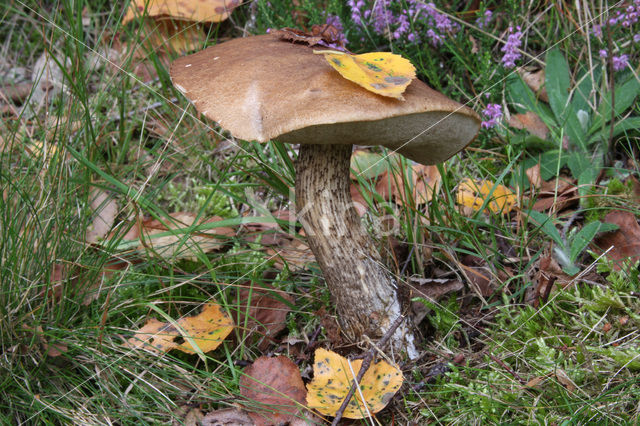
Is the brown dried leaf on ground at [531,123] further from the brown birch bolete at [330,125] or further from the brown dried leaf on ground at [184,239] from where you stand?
the brown dried leaf on ground at [184,239]

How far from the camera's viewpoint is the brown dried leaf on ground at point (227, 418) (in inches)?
60.6

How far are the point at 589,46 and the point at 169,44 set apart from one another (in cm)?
206

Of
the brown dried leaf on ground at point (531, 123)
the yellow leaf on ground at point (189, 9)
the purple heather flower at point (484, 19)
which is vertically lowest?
the brown dried leaf on ground at point (531, 123)

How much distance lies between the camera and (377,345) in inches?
63.2

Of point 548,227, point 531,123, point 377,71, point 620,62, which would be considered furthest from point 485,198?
point 377,71

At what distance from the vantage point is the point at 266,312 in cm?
190

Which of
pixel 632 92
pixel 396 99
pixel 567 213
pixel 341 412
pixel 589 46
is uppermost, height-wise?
pixel 396 99

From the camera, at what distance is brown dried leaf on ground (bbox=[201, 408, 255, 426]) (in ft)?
5.05

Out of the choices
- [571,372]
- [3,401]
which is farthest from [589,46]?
[3,401]

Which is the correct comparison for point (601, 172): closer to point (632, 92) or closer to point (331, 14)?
point (632, 92)

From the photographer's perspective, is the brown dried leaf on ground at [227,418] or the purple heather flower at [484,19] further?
the purple heather flower at [484,19]

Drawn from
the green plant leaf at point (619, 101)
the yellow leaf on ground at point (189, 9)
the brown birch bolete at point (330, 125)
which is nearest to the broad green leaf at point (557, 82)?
the green plant leaf at point (619, 101)

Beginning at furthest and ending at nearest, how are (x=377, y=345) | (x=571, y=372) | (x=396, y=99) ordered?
(x=377, y=345), (x=571, y=372), (x=396, y=99)

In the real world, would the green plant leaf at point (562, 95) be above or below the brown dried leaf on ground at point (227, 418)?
above
